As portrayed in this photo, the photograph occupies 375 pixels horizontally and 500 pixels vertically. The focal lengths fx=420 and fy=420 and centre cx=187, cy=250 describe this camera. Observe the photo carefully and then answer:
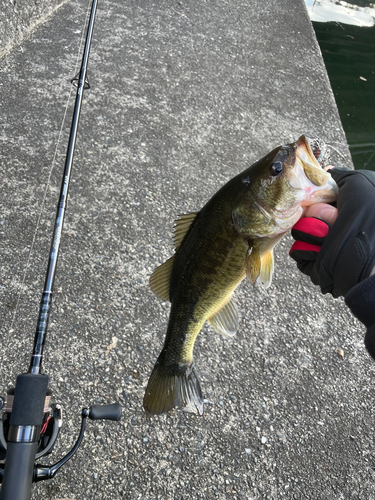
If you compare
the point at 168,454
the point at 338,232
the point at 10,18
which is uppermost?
the point at 338,232

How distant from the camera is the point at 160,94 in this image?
4578mm

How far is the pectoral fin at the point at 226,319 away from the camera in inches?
76.8

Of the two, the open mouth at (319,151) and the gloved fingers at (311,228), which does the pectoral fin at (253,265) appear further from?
the open mouth at (319,151)

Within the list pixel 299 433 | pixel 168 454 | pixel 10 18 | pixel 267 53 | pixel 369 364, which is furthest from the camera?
pixel 267 53

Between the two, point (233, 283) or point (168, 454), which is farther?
point (168, 454)

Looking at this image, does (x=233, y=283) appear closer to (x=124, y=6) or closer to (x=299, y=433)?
(x=299, y=433)

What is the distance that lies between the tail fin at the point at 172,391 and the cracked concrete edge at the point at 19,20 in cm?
401

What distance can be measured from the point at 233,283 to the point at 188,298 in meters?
0.21

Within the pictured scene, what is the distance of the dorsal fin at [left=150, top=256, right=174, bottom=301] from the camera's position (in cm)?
187

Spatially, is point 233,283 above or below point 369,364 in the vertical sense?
above

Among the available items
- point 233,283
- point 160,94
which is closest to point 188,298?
point 233,283

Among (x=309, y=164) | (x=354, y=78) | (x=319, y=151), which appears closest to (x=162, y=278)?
(x=309, y=164)

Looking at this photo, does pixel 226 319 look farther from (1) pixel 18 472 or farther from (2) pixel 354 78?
(2) pixel 354 78

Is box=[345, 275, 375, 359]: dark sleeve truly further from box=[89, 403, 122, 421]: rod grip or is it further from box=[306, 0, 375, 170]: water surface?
box=[306, 0, 375, 170]: water surface
